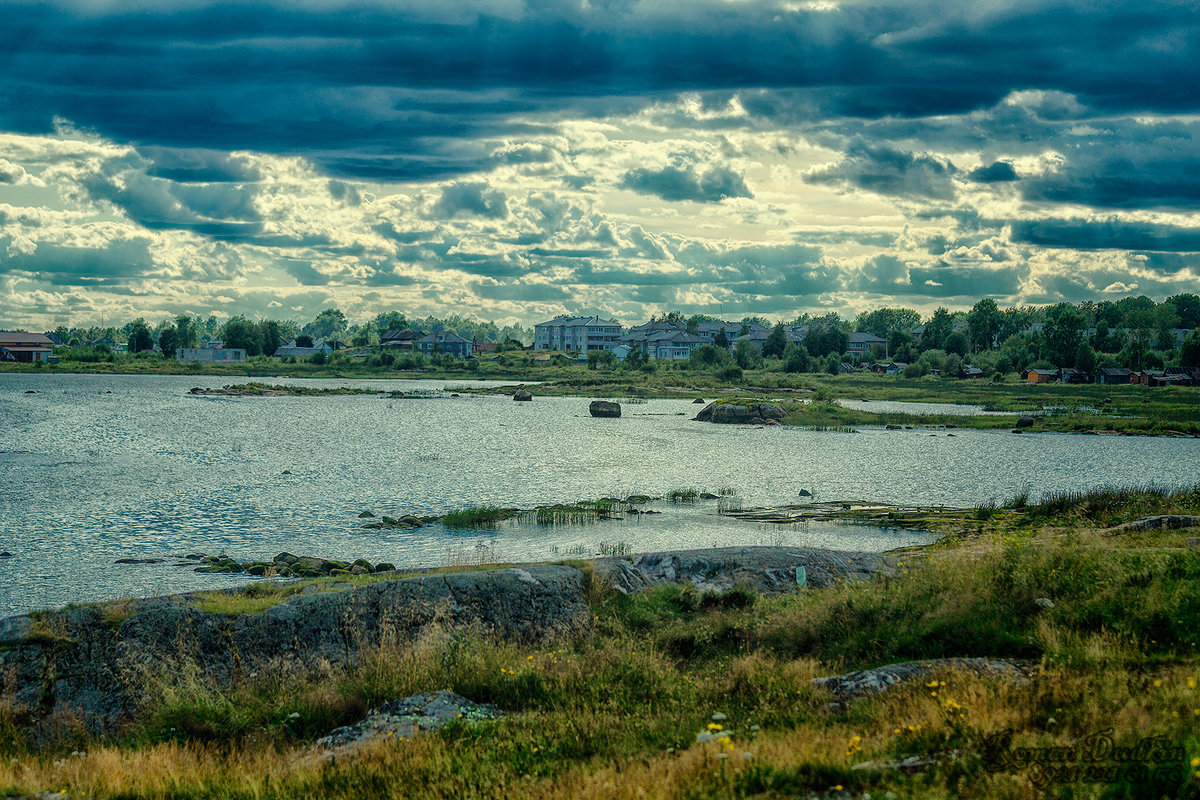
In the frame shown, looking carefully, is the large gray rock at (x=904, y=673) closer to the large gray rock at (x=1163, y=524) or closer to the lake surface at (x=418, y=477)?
the large gray rock at (x=1163, y=524)

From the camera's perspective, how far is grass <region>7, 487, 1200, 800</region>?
8383 millimetres

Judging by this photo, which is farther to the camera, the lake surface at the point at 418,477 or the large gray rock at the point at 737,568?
the lake surface at the point at 418,477

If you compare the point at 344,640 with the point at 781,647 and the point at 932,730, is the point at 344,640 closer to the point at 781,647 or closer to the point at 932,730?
the point at 781,647

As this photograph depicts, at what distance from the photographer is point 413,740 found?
1054 cm

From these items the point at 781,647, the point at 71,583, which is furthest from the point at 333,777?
the point at 71,583

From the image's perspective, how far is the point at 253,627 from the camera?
15.8 meters

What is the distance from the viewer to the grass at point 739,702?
838cm

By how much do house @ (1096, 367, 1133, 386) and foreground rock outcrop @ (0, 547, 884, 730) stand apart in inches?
6365

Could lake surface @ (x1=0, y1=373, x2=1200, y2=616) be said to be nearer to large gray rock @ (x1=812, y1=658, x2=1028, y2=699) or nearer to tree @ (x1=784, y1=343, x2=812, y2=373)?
large gray rock @ (x1=812, y1=658, x2=1028, y2=699)

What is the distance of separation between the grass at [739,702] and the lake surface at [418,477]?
14440 millimetres

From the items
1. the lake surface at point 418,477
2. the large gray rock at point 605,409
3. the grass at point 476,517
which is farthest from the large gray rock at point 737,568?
the large gray rock at point 605,409

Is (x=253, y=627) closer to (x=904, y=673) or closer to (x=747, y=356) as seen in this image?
(x=904, y=673)

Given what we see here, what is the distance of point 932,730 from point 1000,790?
153 centimetres

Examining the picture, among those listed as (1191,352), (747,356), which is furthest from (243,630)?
(747,356)
